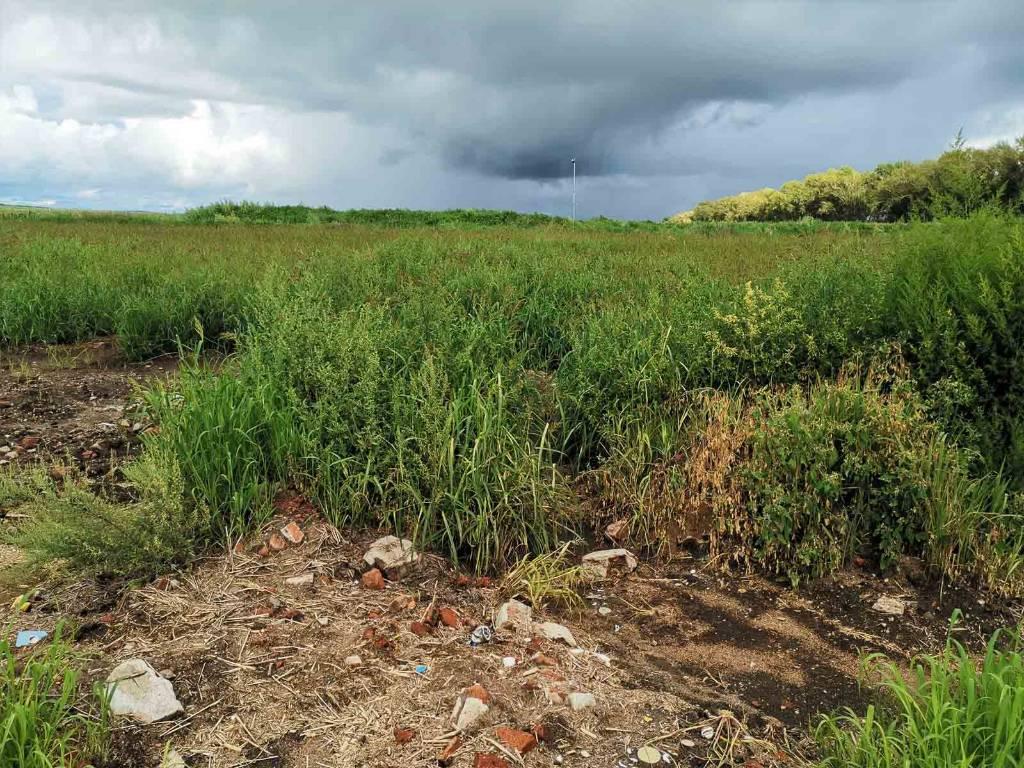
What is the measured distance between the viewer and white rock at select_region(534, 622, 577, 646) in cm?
299

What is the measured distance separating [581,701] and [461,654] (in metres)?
0.52

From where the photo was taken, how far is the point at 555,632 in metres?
3.02

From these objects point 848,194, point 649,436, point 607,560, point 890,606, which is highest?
point 848,194

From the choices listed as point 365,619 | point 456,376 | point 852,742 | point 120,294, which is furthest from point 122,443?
point 852,742

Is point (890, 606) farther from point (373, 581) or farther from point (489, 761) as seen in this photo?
point (373, 581)

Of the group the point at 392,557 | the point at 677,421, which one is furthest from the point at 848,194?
the point at 392,557

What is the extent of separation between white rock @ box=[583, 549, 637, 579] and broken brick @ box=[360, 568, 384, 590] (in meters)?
1.03

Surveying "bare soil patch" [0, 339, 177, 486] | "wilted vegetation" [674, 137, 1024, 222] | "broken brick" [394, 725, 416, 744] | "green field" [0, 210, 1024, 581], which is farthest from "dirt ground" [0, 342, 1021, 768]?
"wilted vegetation" [674, 137, 1024, 222]

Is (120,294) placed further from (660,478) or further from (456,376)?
(660,478)

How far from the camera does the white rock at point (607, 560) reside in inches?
144

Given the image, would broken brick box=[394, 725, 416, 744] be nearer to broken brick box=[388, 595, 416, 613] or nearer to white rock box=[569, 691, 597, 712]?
white rock box=[569, 691, 597, 712]

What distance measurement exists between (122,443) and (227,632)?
265 cm

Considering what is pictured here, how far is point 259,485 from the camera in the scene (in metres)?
3.76

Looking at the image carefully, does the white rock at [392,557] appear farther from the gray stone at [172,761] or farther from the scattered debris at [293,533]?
the gray stone at [172,761]
